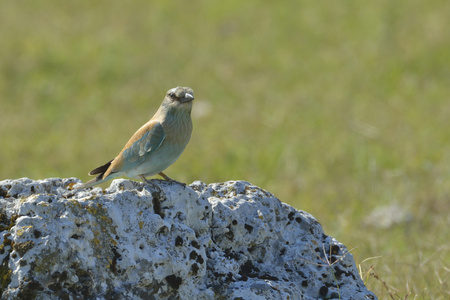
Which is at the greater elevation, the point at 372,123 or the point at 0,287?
the point at 372,123

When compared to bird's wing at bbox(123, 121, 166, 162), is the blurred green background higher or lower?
higher

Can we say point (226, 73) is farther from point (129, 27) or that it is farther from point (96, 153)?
point (96, 153)

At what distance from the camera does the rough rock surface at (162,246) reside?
3266mm

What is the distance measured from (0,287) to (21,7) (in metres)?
18.8

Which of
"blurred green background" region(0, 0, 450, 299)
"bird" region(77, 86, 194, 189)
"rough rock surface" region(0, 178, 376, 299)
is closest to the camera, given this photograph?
"rough rock surface" region(0, 178, 376, 299)

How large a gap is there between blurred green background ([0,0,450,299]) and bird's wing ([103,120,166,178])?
8.80ft

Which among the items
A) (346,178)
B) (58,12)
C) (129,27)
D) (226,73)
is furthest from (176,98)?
(58,12)

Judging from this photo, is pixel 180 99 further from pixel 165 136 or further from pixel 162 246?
pixel 162 246

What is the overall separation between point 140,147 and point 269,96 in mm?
11112

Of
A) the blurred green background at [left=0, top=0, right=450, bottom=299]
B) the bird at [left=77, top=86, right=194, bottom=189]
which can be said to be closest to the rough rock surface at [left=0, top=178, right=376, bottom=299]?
the bird at [left=77, top=86, right=194, bottom=189]

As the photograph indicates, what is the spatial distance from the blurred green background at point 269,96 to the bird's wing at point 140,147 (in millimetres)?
2682

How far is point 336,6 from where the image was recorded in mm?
19484

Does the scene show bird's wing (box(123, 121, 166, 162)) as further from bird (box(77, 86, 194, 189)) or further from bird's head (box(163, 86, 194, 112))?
bird's head (box(163, 86, 194, 112))

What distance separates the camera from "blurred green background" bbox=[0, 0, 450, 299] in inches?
408
